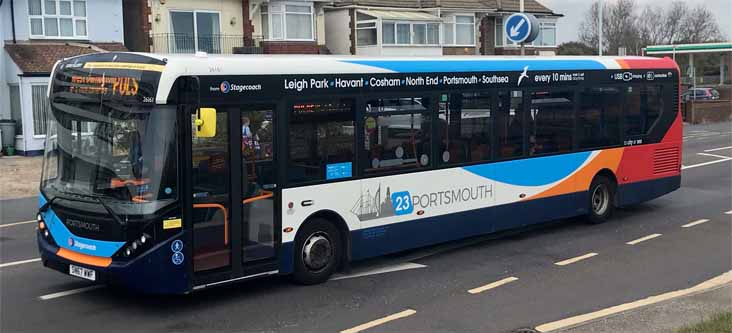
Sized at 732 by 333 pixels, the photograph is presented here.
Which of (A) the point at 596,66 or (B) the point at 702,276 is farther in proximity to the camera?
(A) the point at 596,66

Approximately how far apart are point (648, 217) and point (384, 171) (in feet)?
22.8

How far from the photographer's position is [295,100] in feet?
31.7

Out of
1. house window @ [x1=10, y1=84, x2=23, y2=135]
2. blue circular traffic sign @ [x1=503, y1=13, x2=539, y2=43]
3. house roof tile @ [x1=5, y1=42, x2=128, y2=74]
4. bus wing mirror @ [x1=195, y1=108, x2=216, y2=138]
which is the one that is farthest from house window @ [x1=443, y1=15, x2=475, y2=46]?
bus wing mirror @ [x1=195, y1=108, x2=216, y2=138]

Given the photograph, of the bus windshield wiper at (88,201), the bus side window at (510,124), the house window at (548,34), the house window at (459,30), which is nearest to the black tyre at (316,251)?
the bus windshield wiper at (88,201)

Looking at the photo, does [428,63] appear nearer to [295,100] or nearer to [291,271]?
[295,100]

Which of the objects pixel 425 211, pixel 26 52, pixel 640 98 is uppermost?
pixel 26 52

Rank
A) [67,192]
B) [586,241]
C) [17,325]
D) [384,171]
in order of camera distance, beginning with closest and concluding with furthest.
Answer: [17,325]
[67,192]
[384,171]
[586,241]

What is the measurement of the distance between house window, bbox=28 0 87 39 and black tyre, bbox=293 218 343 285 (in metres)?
23.0

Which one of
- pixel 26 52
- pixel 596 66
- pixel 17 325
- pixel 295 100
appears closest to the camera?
pixel 17 325

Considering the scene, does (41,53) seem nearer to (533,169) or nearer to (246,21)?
(246,21)

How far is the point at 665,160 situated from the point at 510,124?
186 inches

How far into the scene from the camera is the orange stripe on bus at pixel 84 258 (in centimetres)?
849

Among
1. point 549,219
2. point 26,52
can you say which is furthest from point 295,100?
point 26,52

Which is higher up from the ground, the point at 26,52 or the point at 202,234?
Result: the point at 26,52
